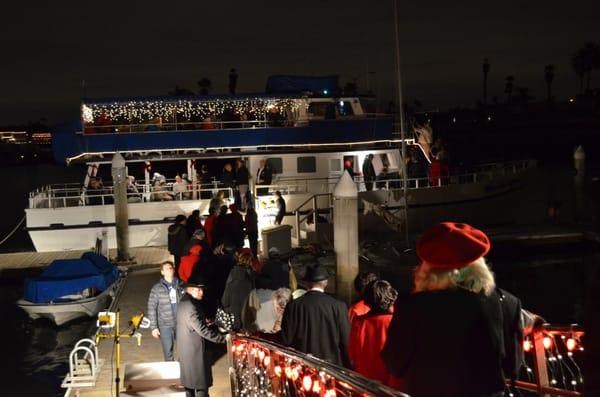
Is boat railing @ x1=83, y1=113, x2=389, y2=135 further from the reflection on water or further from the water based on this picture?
the reflection on water

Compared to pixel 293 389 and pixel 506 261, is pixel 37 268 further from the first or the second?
pixel 293 389

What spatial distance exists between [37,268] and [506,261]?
15.3m

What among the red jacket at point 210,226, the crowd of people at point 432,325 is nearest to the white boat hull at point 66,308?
the red jacket at point 210,226

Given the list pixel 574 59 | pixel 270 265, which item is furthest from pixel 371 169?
pixel 574 59

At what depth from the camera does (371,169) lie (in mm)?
25656

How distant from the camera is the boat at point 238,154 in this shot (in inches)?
937

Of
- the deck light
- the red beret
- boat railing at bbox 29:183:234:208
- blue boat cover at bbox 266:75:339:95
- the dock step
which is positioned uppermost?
blue boat cover at bbox 266:75:339:95

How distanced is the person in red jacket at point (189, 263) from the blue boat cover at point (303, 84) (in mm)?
17356

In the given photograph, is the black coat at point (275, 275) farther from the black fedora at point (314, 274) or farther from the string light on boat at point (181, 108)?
the string light on boat at point (181, 108)

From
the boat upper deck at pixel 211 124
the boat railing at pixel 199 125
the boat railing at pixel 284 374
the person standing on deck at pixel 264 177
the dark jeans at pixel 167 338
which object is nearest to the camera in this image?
the boat railing at pixel 284 374

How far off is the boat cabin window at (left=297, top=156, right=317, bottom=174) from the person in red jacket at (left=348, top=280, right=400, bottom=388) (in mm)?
20244

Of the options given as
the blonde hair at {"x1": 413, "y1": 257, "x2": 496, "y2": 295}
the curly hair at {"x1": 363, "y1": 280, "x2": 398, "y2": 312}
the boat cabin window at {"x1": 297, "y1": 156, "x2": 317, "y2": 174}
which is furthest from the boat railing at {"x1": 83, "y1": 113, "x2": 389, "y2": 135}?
the blonde hair at {"x1": 413, "y1": 257, "x2": 496, "y2": 295}

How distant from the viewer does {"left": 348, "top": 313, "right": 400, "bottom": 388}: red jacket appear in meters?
5.62

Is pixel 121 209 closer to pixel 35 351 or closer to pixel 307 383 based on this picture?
pixel 35 351
